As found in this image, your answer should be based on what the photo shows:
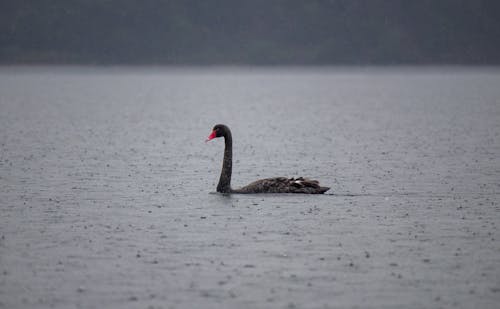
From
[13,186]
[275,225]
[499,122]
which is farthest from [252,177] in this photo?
[499,122]

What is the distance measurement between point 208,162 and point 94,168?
19.2 feet

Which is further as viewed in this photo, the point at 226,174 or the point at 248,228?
the point at 226,174

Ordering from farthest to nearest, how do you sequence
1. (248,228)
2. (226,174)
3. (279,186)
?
1. (226,174)
2. (279,186)
3. (248,228)

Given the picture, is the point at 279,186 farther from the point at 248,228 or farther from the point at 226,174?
the point at 248,228

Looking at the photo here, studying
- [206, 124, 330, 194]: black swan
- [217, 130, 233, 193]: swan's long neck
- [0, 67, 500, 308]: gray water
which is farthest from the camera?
[217, 130, 233, 193]: swan's long neck

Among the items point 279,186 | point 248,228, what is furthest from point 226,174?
point 248,228

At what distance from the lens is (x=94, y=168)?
36.6m

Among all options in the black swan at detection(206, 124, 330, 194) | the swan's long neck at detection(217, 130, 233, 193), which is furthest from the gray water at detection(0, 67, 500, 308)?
the swan's long neck at detection(217, 130, 233, 193)

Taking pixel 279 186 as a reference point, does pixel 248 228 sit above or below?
below

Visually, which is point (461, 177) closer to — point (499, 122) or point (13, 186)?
point (13, 186)

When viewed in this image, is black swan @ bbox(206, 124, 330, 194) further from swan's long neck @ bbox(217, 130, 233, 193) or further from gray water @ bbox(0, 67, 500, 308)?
gray water @ bbox(0, 67, 500, 308)

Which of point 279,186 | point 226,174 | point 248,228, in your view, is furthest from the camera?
point 226,174

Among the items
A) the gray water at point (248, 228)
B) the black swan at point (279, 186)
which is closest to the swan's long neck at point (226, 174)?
the black swan at point (279, 186)

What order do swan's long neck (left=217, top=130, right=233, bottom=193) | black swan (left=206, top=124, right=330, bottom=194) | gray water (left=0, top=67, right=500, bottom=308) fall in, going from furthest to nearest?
swan's long neck (left=217, top=130, right=233, bottom=193) → black swan (left=206, top=124, right=330, bottom=194) → gray water (left=0, top=67, right=500, bottom=308)
